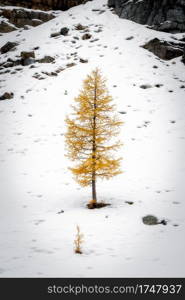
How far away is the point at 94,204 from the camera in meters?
13.5

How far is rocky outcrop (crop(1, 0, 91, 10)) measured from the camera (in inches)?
2099

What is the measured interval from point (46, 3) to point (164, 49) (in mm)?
33013

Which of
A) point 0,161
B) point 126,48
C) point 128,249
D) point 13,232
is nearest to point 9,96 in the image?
point 0,161

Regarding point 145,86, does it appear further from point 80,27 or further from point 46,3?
point 46,3

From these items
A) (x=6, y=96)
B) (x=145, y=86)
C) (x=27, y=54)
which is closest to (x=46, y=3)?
(x=27, y=54)

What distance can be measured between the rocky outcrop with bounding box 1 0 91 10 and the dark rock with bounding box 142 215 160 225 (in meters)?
56.1

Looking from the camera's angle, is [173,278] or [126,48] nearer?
[173,278]

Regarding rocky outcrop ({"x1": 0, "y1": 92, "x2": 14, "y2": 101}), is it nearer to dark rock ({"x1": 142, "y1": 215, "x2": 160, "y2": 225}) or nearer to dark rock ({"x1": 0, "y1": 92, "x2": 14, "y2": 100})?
dark rock ({"x1": 0, "y1": 92, "x2": 14, "y2": 100})

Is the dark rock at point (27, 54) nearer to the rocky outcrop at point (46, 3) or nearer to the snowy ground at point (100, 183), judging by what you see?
the snowy ground at point (100, 183)

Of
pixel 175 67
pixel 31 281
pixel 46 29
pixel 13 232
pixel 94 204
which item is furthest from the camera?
pixel 46 29

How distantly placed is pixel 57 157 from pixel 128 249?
12.9 m

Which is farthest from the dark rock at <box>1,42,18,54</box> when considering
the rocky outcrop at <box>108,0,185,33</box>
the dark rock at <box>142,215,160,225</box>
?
the dark rock at <box>142,215,160,225</box>

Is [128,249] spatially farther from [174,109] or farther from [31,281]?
[174,109]

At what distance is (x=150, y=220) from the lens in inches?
449
